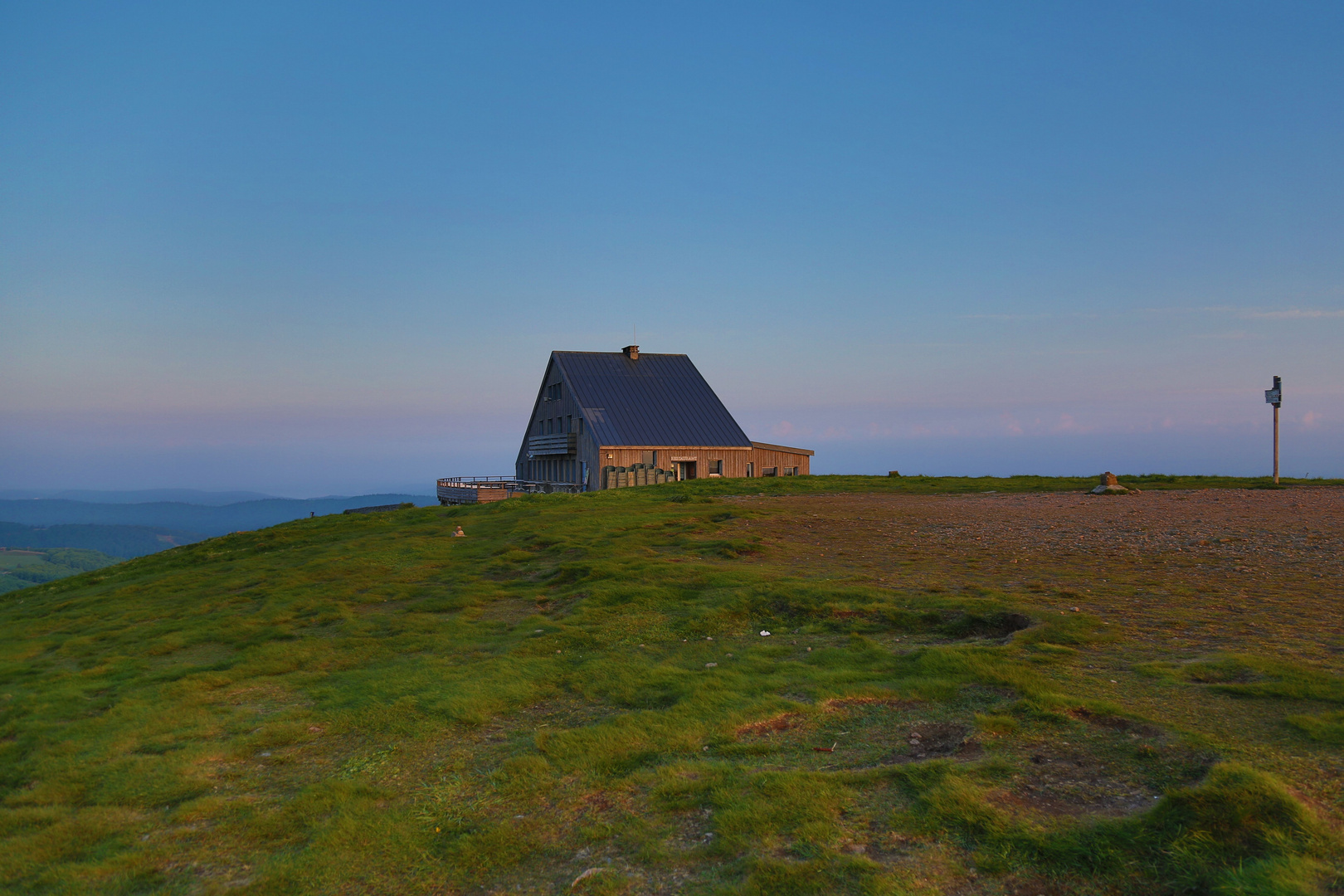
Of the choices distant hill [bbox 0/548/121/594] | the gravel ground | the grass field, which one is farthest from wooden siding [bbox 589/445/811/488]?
distant hill [bbox 0/548/121/594]

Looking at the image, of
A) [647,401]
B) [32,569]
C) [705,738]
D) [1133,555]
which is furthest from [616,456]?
[32,569]

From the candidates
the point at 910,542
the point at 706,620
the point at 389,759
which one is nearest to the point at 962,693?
the point at 706,620

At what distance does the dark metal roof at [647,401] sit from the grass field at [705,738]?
35.4 metres

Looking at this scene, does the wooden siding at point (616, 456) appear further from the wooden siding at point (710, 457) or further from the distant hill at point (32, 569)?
the distant hill at point (32, 569)

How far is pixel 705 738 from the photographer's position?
23.5 ft

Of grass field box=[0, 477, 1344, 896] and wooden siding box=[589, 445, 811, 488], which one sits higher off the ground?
wooden siding box=[589, 445, 811, 488]

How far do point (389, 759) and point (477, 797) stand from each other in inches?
55.0

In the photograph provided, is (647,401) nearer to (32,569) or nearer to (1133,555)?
(1133,555)

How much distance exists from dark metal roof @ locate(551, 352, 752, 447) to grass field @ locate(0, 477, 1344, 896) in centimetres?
3539

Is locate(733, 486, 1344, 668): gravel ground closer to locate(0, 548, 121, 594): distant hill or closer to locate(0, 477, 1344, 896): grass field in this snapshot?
locate(0, 477, 1344, 896): grass field

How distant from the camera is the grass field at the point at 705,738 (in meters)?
5.03

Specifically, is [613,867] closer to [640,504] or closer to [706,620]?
[706,620]

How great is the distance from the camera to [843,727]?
7254 millimetres

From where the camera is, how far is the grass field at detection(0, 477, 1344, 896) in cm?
503
